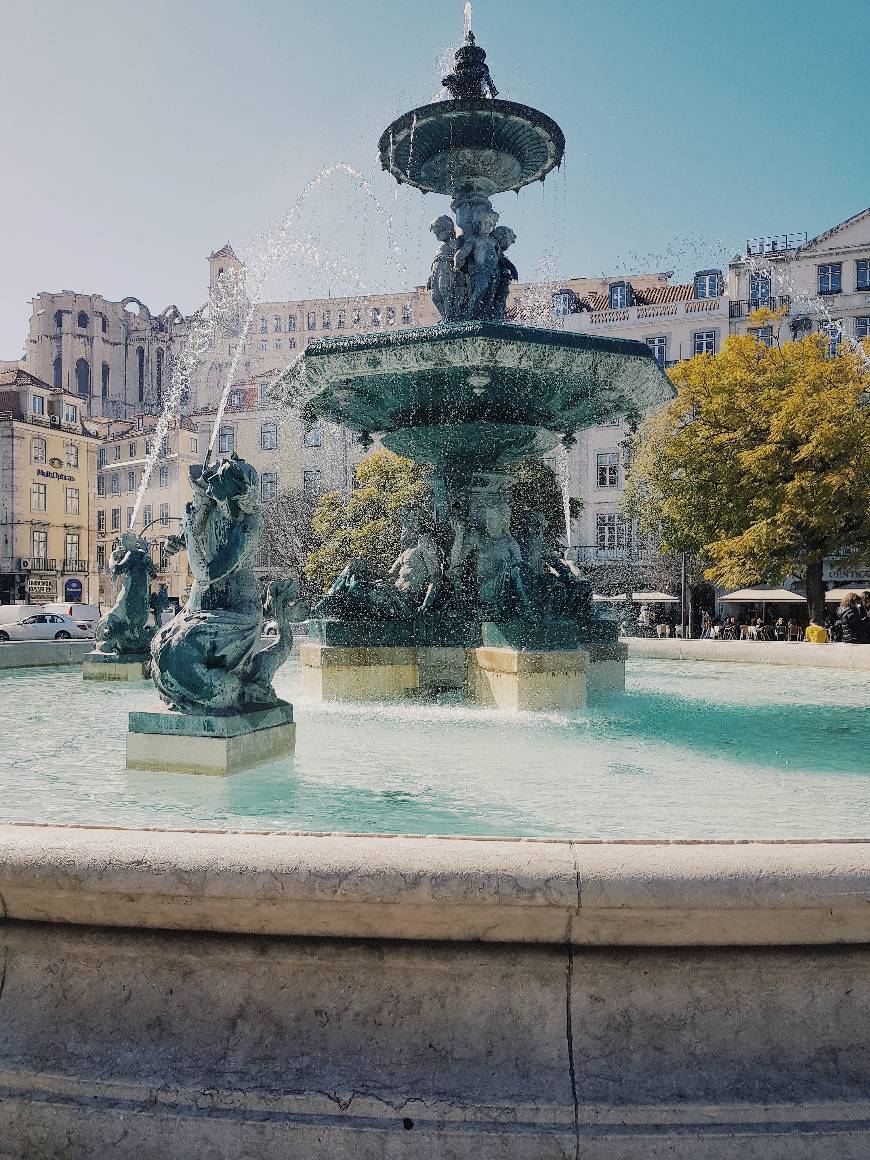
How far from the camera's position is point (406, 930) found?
2307mm

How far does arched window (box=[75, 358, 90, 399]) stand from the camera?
9762 centimetres

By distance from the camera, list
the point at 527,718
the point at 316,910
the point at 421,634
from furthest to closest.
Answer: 1. the point at 421,634
2. the point at 527,718
3. the point at 316,910

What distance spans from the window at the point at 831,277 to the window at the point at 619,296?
10.2 m

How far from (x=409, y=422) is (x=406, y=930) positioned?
8793 mm

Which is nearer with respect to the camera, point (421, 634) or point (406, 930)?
point (406, 930)

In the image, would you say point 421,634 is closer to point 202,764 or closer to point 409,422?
point 409,422

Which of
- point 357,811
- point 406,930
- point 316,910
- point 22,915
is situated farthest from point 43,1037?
point 357,811

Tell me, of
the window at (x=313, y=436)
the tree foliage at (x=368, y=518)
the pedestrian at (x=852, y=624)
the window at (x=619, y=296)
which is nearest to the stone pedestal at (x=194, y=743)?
the window at (x=313, y=436)

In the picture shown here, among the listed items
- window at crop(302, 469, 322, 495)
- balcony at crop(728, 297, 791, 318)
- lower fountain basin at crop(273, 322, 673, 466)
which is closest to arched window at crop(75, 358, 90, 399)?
window at crop(302, 469, 322, 495)

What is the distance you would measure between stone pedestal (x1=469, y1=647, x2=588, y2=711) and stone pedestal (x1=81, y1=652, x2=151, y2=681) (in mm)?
4329

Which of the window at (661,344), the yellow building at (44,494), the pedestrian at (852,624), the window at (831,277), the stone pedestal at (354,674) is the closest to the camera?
the stone pedestal at (354,674)

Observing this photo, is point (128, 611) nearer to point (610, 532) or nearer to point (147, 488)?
point (610, 532)

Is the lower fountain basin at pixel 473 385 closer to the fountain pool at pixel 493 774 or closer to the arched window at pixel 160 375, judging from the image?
the fountain pool at pixel 493 774

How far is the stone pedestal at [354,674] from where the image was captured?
9.18m
